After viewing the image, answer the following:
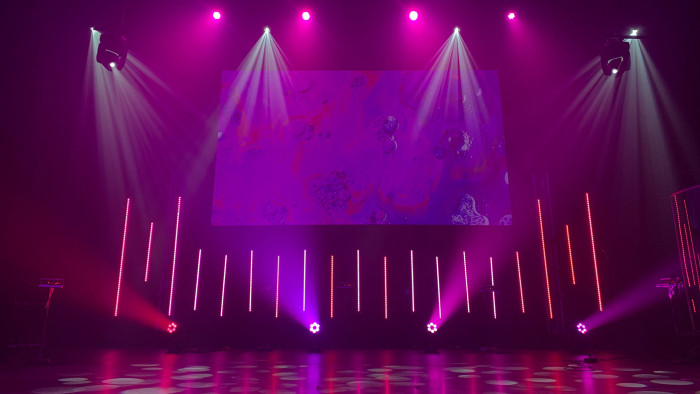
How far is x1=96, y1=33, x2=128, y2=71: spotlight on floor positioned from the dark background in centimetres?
68

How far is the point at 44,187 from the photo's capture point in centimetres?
595

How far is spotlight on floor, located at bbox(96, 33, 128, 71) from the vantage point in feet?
19.5

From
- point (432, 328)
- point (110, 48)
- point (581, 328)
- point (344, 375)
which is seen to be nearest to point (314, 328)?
point (432, 328)

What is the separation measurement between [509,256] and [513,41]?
3.55 metres

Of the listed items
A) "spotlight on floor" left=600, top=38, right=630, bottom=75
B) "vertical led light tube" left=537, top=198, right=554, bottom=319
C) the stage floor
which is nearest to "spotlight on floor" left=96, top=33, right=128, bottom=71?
the stage floor

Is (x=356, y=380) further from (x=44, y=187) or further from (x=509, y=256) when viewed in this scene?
(x=44, y=187)

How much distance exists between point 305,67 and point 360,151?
68.2 inches

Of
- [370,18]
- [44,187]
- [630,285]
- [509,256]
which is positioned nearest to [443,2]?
[370,18]

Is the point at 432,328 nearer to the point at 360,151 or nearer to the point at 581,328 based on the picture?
the point at 581,328

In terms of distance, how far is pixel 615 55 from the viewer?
20.0 feet

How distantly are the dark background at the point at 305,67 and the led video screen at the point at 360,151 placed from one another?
13.0 inches

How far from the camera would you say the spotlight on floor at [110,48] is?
5.96 meters

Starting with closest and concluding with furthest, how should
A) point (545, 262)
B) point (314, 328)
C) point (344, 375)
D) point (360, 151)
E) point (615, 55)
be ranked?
point (344, 375), point (314, 328), point (545, 262), point (615, 55), point (360, 151)

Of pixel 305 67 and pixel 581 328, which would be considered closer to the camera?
pixel 581 328
